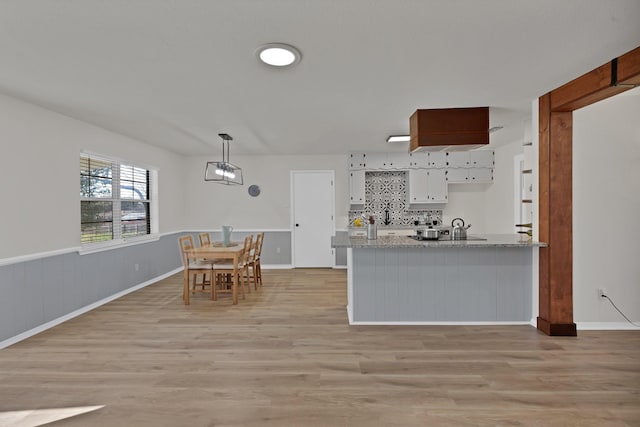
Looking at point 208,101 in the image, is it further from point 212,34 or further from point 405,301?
point 405,301

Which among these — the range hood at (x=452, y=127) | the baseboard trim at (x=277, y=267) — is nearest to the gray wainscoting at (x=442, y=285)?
the range hood at (x=452, y=127)

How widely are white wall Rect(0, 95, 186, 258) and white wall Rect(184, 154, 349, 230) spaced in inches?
96.6

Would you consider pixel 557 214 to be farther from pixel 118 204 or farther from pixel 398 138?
pixel 118 204

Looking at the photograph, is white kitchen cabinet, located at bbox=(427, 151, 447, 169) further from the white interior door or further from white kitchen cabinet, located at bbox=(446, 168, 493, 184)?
the white interior door

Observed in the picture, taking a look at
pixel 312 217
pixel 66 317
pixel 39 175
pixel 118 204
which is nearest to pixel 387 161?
pixel 312 217

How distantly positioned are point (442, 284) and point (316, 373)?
1.77 metres

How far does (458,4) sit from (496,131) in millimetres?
3528

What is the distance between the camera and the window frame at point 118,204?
4.29m

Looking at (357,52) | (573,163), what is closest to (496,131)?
(573,163)

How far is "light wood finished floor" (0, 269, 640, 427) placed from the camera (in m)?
2.05

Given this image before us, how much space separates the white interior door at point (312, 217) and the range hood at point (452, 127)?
10.7 feet

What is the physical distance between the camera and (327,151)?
21.1ft

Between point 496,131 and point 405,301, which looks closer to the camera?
point 405,301

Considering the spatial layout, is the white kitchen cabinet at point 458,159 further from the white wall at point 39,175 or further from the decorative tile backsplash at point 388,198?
the white wall at point 39,175
